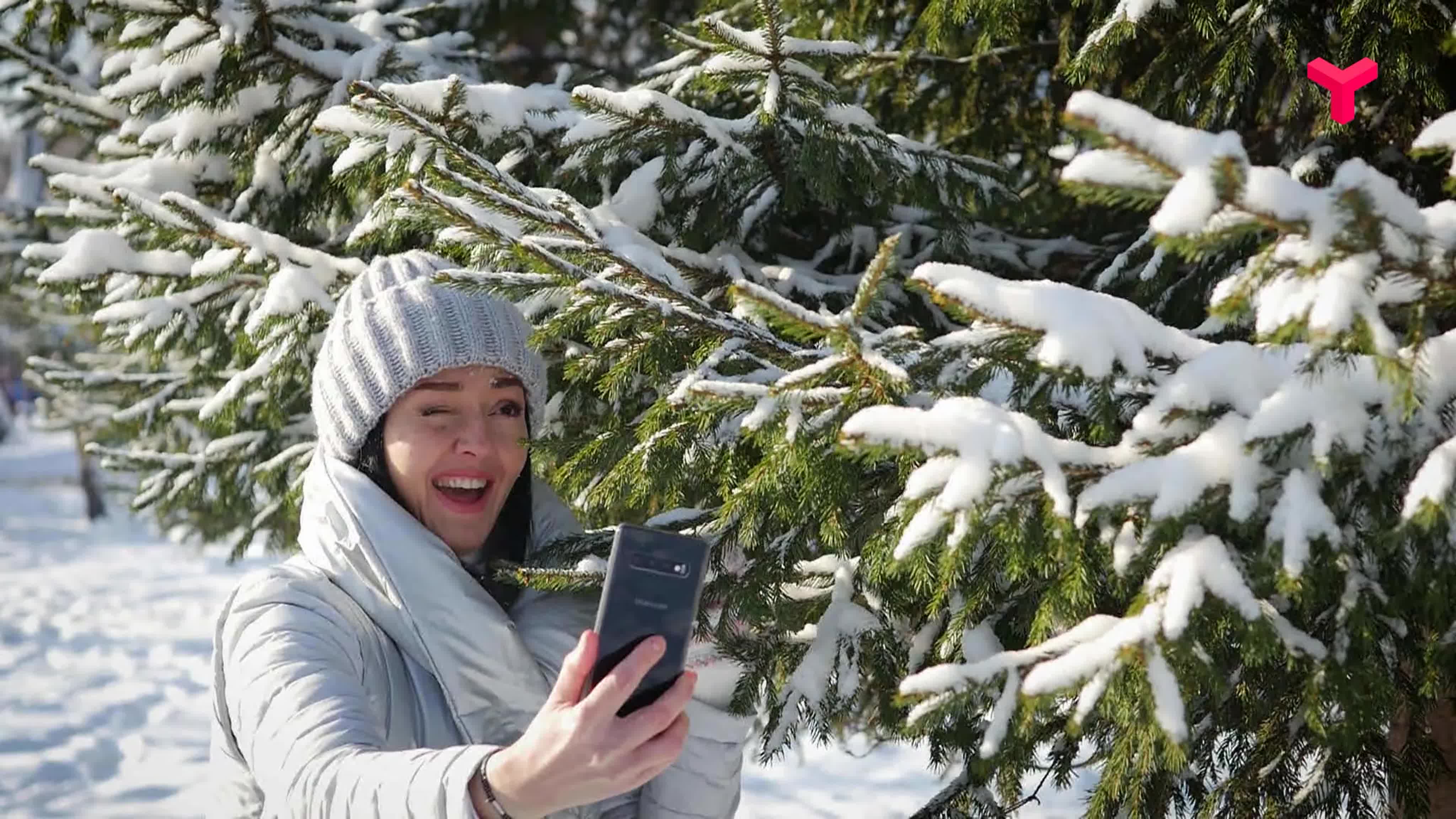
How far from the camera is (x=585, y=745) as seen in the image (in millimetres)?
1446

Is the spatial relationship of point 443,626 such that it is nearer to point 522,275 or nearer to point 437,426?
point 437,426

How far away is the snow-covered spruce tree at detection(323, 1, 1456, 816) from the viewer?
1.29m

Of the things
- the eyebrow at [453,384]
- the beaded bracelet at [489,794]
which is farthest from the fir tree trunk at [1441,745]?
the eyebrow at [453,384]

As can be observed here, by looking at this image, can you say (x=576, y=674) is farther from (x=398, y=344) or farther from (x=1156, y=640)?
(x=398, y=344)

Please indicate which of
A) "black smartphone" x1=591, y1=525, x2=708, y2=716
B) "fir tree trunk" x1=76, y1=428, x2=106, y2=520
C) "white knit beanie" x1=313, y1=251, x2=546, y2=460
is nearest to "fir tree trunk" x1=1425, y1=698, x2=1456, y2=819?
"black smartphone" x1=591, y1=525, x2=708, y2=716

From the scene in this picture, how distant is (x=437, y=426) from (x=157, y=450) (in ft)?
11.2

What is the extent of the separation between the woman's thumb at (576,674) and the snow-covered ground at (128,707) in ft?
4.57

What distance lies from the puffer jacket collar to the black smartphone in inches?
19.9

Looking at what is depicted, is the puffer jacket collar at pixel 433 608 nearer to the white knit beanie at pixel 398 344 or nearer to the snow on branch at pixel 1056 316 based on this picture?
the white knit beanie at pixel 398 344

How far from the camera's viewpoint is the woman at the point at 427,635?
1.51 metres

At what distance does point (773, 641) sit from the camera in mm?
2182

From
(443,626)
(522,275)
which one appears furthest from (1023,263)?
(443,626)

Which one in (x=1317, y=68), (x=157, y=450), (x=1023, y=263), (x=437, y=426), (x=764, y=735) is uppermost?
(x=1317, y=68)

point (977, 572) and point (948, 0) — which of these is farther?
point (948, 0)
